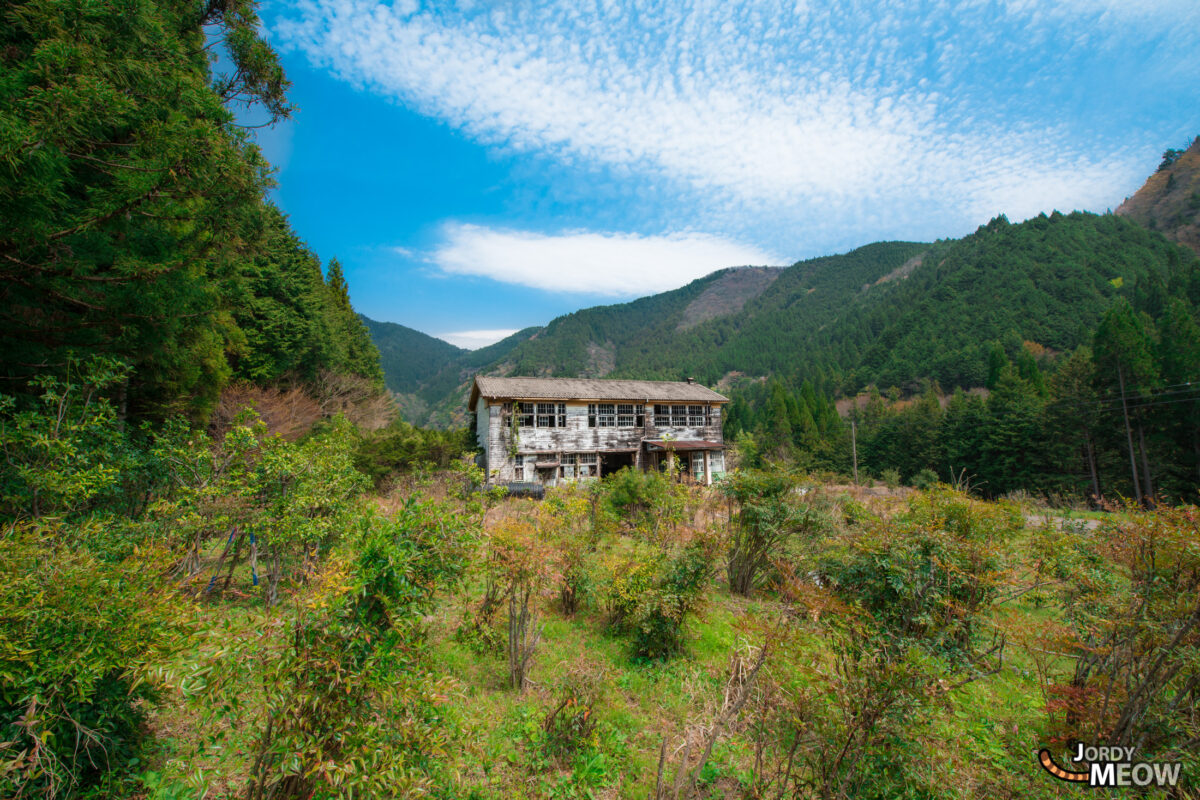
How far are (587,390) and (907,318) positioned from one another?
228 feet

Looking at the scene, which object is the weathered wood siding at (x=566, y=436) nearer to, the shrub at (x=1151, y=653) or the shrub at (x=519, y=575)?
the shrub at (x=519, y=575)

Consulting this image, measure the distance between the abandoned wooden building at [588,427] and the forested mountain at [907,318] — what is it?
38043mm

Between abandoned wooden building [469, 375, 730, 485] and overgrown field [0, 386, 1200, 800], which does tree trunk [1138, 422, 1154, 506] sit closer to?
abandoned wooden building [469, 375, 730, 485]

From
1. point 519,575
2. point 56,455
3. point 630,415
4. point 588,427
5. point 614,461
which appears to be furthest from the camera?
point 614,461

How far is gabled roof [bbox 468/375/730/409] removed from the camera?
23.3m

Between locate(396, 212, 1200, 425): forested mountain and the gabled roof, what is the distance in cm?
3770

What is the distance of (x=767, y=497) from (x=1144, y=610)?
595 centimetres

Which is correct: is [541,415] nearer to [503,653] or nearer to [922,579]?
[503,653]

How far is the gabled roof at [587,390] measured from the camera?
23.3 meters

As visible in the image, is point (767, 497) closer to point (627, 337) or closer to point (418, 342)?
point (627, 337)

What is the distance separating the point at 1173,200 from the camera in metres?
78.9

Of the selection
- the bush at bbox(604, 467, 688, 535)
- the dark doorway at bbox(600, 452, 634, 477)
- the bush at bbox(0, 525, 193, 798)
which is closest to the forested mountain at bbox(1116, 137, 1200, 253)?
the dark doorway at bbox(600, 452, 634, 477)

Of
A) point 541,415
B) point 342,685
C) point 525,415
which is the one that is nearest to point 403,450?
point 525,415

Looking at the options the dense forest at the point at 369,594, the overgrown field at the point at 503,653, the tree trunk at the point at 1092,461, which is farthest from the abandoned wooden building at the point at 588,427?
the tree trunk at the point at 1092,461
